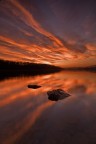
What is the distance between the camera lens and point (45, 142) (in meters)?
6.57

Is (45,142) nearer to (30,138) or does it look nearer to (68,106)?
(30,138)

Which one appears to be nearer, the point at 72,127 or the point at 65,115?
the point at 72,127

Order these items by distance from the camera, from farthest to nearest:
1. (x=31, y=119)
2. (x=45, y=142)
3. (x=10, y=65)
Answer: (x=10, y=65) → (x=31, y=119) → (x=45, y=142)

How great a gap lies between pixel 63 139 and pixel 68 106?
Result: 5849 millimetres

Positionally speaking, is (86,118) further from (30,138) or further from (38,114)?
(30,138)

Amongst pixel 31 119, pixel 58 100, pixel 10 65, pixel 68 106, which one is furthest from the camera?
pixel 10 65

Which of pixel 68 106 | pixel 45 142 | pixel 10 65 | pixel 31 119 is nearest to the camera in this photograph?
pixel 45 142

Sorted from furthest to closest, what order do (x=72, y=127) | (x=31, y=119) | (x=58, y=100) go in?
1. (x=58, y=100)
2. (x=31, y=119)
3. (x=72, y=127)

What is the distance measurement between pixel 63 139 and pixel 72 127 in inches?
59.1

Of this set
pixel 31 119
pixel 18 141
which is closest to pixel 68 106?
pixel 31 119

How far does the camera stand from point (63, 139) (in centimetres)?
693

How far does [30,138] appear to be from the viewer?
6941mm

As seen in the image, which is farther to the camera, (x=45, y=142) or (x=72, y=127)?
(x=72, y=127)

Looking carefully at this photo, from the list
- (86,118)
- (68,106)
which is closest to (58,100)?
(68,106)
